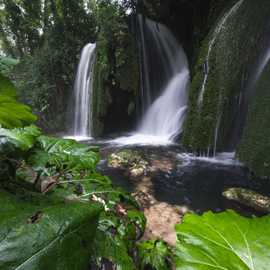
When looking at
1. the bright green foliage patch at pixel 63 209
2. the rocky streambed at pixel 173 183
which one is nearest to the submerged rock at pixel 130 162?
the rocky streambed at pixel 173 183

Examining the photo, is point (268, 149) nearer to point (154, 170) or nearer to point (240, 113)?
point (240, 113)

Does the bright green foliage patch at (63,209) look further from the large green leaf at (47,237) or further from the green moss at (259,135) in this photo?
the green moss at (259,135)

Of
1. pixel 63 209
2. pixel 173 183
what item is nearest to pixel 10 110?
pixel 63 209

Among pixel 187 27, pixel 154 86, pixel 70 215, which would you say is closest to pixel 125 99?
pixel 154 86

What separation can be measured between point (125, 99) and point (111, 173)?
5152mm

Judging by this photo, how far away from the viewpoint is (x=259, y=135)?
4695 mm

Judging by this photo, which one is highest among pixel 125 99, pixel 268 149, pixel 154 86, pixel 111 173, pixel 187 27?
pixel 187 27

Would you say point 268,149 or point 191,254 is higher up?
point 191,254

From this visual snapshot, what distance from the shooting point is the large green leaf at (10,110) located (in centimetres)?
74

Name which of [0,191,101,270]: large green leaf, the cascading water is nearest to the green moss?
the cascading water

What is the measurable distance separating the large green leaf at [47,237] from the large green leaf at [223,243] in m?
0.26

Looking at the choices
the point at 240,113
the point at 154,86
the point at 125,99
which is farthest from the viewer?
the point at 154,86

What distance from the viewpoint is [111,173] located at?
4750 mm

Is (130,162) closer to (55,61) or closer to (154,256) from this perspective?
(154,256)
